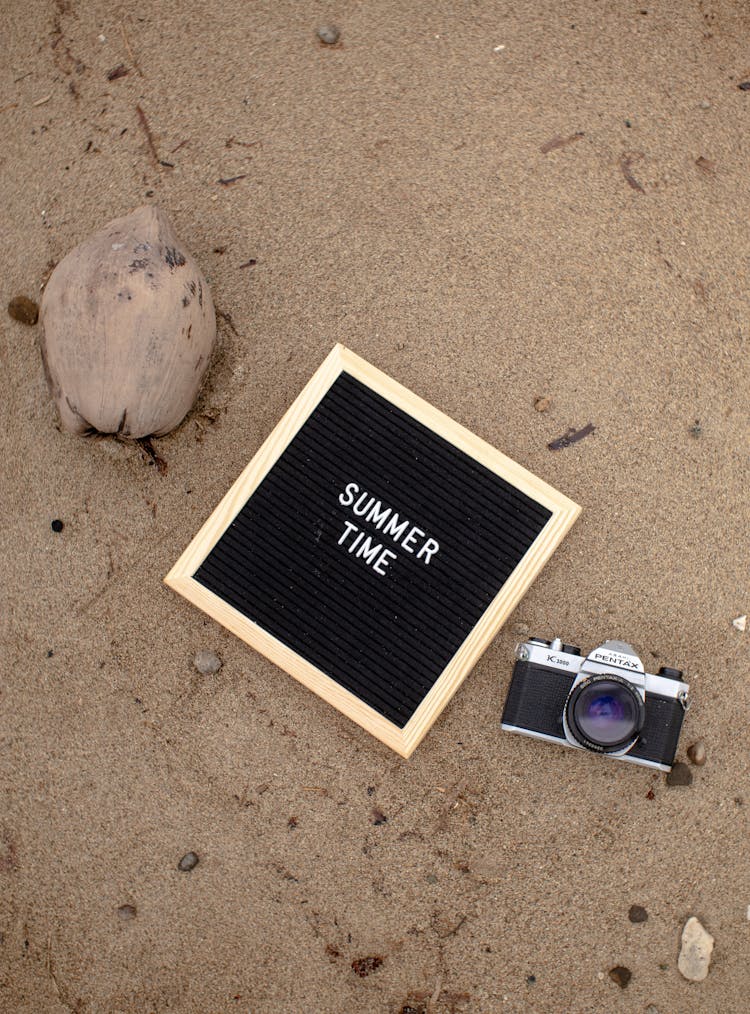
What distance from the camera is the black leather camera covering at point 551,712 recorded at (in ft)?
3.23

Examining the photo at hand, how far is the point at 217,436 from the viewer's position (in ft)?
3.57

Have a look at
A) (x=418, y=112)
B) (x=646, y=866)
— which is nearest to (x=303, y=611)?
(x=646, y=866)

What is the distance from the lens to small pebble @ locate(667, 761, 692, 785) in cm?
105

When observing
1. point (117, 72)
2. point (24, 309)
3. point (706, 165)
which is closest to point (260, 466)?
point (24, 309)

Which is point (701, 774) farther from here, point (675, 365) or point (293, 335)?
point (293, 335)

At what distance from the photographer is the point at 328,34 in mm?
1110

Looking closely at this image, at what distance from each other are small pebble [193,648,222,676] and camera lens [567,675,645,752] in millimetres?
485

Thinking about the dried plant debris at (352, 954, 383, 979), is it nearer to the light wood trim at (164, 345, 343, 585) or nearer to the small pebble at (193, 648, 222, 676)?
the small pebble at (193, 648, 222, 676)

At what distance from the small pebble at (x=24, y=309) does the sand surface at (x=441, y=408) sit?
2cm

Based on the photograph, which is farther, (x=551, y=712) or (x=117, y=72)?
(x=117, y=72)

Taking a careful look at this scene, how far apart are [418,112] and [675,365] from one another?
523 millimetres

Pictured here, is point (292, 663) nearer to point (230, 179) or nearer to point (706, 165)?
point (230, 179)

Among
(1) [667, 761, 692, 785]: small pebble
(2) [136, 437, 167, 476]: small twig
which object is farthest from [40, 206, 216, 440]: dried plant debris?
(1) [667, 761, 692, 785]: small pebble

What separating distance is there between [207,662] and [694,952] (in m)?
0.79
